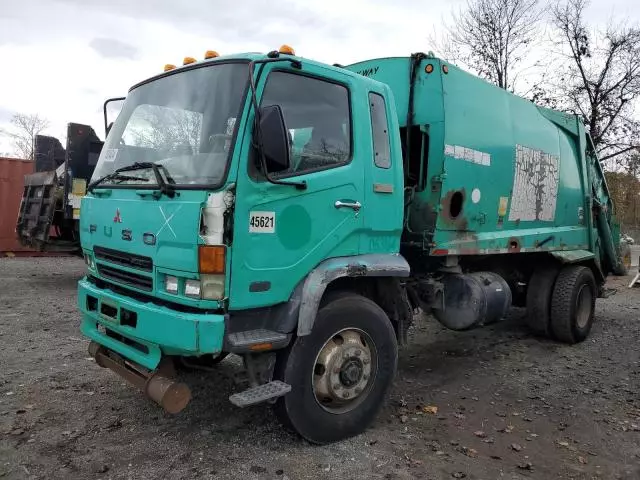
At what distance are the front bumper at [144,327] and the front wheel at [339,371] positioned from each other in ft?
2.15

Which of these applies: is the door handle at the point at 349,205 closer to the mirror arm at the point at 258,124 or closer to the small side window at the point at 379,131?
the small side window at the point at 379,131

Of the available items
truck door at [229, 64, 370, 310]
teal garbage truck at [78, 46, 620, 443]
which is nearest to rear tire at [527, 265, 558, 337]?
teal garbage truck at [78, 46, 620, 443]

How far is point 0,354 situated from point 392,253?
4.23 m

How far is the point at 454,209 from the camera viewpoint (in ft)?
16.4

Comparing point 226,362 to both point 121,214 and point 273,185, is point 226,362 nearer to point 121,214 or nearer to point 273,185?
point 121,214

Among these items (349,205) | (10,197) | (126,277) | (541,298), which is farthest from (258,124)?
(10,197)

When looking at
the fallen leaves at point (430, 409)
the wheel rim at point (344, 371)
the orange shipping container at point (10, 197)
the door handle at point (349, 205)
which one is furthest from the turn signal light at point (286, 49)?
the orange shipping container at point (10, 197)

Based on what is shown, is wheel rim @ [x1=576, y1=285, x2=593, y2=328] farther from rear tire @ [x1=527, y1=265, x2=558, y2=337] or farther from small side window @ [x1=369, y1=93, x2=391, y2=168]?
small side window @ [x1=369, y1=93, x2=391, y2=168]

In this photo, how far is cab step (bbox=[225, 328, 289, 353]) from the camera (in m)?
3.15

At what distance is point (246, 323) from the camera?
331 centimetres

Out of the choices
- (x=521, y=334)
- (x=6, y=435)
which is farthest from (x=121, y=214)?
(x=521, y=334)

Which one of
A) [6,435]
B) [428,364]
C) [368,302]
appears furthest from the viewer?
[428,364]

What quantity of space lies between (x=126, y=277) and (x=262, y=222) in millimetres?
1063

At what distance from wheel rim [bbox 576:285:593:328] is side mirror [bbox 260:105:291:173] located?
546cm
